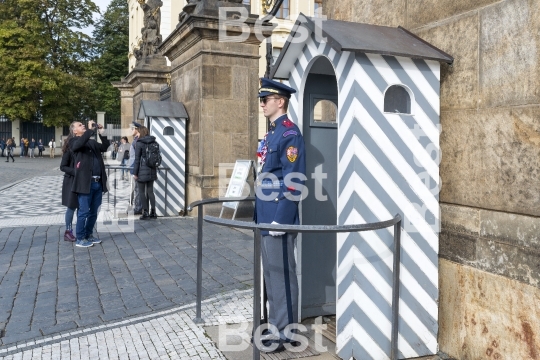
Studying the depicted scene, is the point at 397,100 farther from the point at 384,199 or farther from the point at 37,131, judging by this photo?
the point at 37,131

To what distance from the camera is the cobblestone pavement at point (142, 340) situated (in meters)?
3.88

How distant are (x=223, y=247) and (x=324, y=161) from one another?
11.8ft

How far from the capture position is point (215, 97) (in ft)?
35.2

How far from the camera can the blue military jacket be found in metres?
3.85

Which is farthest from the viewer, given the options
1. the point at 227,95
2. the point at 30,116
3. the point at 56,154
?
the point at 56,154

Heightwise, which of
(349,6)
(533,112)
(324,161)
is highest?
(349,6)

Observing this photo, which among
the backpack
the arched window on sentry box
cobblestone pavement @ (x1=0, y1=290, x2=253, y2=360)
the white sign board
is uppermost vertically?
the arched window on sentry box

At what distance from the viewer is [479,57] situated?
3.66 meters

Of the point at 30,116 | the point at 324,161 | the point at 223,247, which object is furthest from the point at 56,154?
the point at 324,161

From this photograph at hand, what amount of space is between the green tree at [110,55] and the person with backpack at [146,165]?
142 ft

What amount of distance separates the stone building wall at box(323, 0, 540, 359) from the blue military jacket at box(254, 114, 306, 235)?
1008 millimetres

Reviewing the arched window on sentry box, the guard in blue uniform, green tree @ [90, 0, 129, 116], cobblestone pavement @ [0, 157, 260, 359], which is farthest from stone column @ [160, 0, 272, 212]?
green tree @ [90, 0, 129, 116]

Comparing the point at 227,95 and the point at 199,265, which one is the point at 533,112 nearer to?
the point at 199,265

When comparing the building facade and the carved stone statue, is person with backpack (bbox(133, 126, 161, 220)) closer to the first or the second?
the carved stone statue
